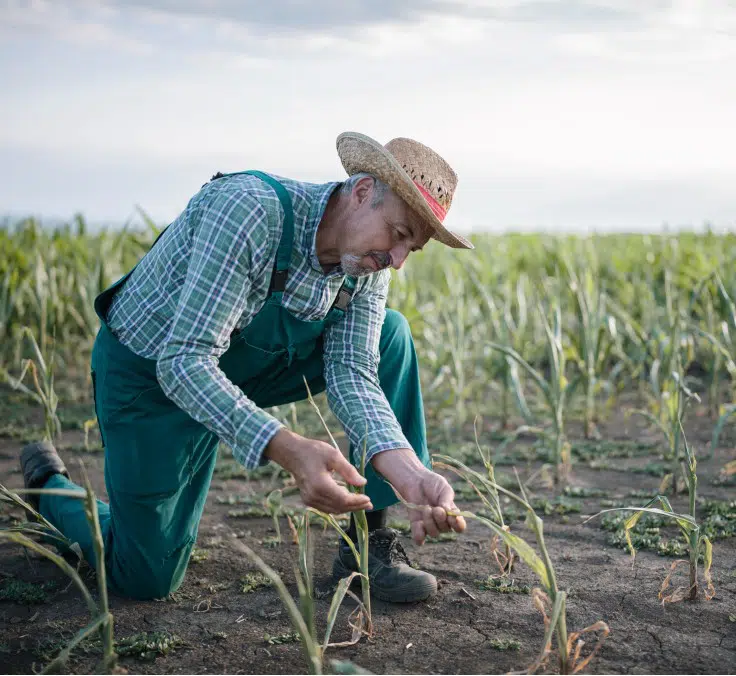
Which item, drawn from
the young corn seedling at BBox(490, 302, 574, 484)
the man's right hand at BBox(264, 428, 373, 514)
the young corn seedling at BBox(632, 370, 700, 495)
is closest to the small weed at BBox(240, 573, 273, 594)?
the man's right hand at BBox(264, 428, 373, 514)

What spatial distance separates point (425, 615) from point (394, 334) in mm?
733

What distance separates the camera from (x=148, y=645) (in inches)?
73.8

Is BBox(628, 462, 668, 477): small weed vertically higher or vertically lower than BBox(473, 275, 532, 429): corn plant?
lower

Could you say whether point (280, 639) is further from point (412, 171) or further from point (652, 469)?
point (652, 469)

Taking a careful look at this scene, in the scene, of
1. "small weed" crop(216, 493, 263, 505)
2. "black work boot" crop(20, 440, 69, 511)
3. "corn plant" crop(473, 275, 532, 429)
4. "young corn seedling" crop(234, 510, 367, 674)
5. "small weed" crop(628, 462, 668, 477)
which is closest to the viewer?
"young corn seedling" crop(234, 510, 367, 674)

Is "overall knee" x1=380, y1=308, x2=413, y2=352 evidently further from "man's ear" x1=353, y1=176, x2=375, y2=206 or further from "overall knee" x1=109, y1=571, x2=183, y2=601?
"overall knee" x1=109, y1=571, x2=183, y2=601

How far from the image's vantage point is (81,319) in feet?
15.6

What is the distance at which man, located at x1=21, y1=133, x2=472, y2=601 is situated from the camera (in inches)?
68.6

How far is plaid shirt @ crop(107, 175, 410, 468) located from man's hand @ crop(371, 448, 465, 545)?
0.12ft

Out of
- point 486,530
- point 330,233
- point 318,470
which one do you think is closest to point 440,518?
point 318,470

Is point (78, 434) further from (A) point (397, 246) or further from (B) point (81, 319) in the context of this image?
(A) point (397, 246)

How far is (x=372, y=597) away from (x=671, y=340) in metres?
1.91

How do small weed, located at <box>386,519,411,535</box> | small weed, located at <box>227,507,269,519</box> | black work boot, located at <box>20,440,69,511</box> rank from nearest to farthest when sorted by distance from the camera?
black work boot, located at <box>20,440,69,511</box> < small weed, located at <box>386,519,411,535</box> < small weed, located at <box>227,507,269,519</box>

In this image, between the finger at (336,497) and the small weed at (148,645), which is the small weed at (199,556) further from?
the finger at (336,497)
